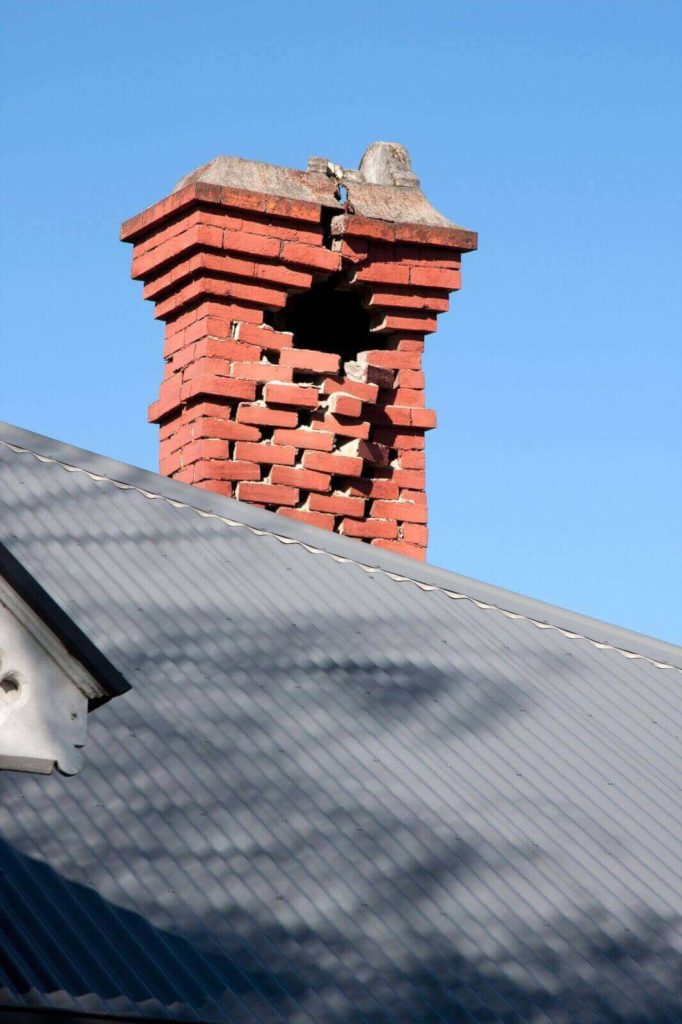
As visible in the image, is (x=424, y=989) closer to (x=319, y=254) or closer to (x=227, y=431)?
(x=227, y=431)

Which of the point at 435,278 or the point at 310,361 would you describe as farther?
the point at 435,278

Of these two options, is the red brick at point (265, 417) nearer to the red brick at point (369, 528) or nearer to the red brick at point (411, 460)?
the red brick at point (369, 528)

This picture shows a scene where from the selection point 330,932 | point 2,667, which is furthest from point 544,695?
point 2,667

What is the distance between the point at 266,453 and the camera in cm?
1066

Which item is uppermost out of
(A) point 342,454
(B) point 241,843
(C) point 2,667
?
(A) point 342,454

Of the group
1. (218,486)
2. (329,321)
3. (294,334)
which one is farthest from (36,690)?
(329,321)

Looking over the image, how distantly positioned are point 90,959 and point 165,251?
6.28m

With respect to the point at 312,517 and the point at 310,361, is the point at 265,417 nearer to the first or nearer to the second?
the point at 310,361

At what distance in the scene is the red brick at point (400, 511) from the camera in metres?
11.2

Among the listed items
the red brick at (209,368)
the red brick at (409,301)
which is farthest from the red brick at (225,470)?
the red brick at (409,301)

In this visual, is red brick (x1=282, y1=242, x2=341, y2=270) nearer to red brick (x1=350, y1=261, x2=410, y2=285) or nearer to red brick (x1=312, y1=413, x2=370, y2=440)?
red brick (x1=350, y1=261, x2=410, y2=285)

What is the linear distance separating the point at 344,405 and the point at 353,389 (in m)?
0.21

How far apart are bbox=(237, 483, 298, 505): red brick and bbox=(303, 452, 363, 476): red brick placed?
0.69 feet

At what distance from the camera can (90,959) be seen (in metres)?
5.73
